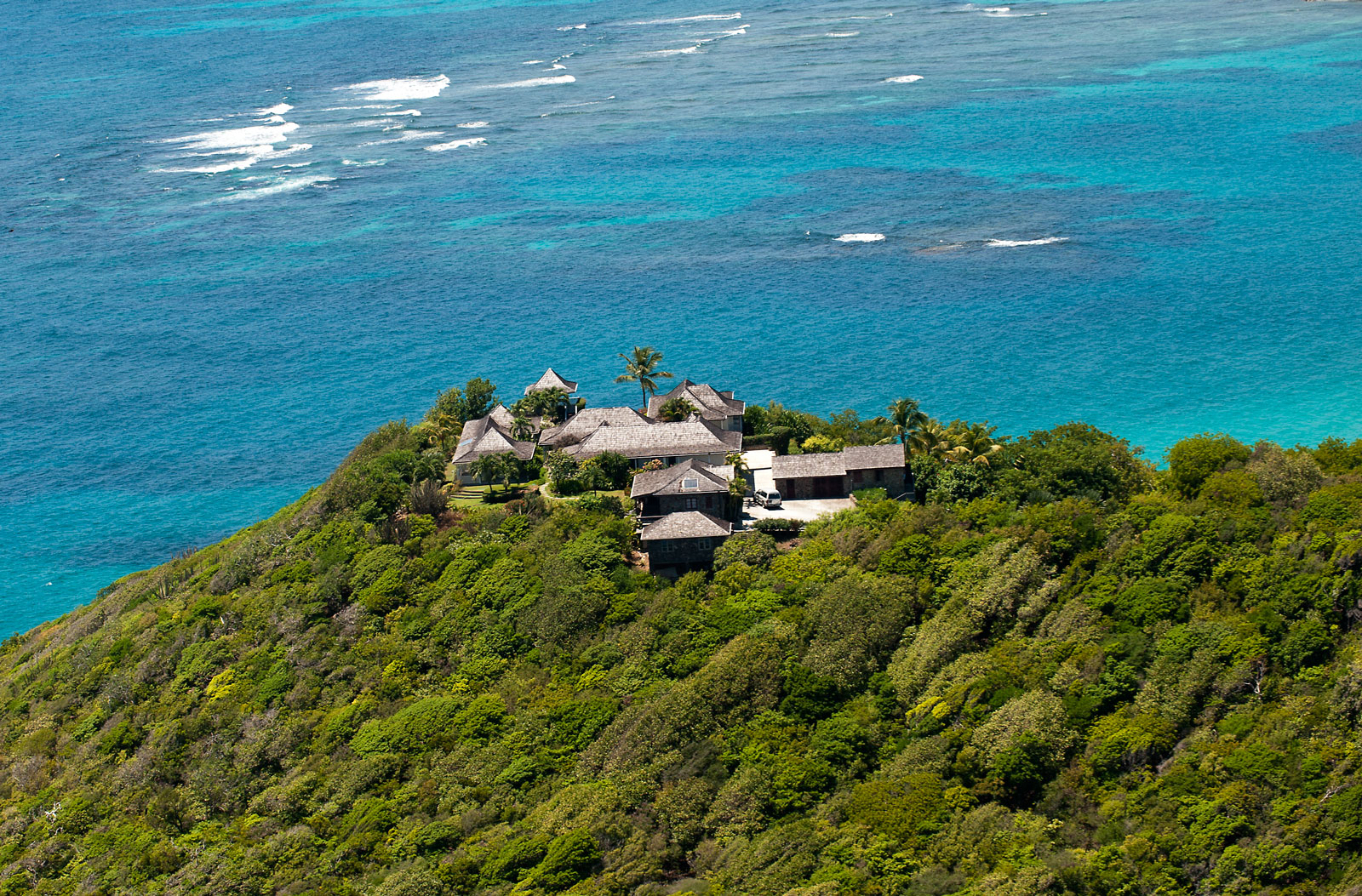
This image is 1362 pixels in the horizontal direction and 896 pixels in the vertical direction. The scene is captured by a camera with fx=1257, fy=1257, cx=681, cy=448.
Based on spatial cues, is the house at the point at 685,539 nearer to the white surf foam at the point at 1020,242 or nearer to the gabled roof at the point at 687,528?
the gabled roof at the point at 687,528

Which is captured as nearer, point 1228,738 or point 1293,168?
point 1228,738

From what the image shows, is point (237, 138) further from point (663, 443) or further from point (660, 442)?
point (663, 443)

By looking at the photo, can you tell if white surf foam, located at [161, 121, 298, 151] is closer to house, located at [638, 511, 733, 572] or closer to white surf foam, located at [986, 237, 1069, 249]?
white surf foam, located at [986, 237, 1069, 249]

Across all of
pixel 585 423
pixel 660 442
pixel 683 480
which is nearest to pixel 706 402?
pixel 660 442

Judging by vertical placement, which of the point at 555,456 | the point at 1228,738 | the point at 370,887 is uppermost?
the point at 555,456

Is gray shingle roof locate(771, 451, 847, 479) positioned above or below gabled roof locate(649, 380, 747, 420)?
below

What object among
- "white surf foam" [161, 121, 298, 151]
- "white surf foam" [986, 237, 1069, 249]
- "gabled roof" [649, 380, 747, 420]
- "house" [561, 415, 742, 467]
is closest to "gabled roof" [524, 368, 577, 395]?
"gabled roof" [649, 380, 747, 420]

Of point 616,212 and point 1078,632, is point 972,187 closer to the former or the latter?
point 616,212

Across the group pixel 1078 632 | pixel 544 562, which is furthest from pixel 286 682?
pixel 1078 632
